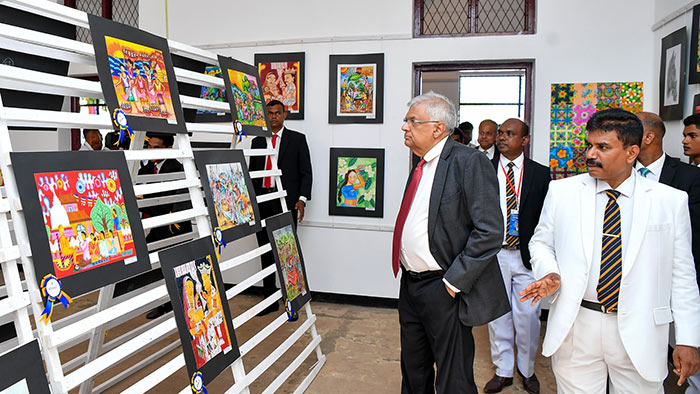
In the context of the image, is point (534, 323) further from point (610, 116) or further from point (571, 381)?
point (610, 116)

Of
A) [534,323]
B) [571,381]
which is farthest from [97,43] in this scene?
[534,323]

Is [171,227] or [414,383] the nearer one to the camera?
[414,383]

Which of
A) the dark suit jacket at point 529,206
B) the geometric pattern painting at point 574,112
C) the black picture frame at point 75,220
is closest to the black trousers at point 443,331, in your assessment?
the dark suit jacket at point 529,206

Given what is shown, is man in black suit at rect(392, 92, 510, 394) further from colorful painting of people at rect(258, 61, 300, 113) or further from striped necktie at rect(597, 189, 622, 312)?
colorful painting of people at rect(258, 61, 300, 113)

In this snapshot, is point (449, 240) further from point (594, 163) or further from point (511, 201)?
point (511, 201)

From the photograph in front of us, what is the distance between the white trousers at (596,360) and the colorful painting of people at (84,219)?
186 centimetres

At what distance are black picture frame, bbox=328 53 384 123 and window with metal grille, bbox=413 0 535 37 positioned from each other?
1.63 ft

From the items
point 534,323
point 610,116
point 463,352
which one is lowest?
point 534,323

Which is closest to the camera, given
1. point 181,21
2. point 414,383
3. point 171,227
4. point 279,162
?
point 414,383

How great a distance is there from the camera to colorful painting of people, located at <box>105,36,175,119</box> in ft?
7.35

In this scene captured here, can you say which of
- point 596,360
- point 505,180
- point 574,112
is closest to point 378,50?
point 574,112

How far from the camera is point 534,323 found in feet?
11.6

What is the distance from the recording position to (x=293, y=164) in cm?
510

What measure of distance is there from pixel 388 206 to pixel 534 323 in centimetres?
199
